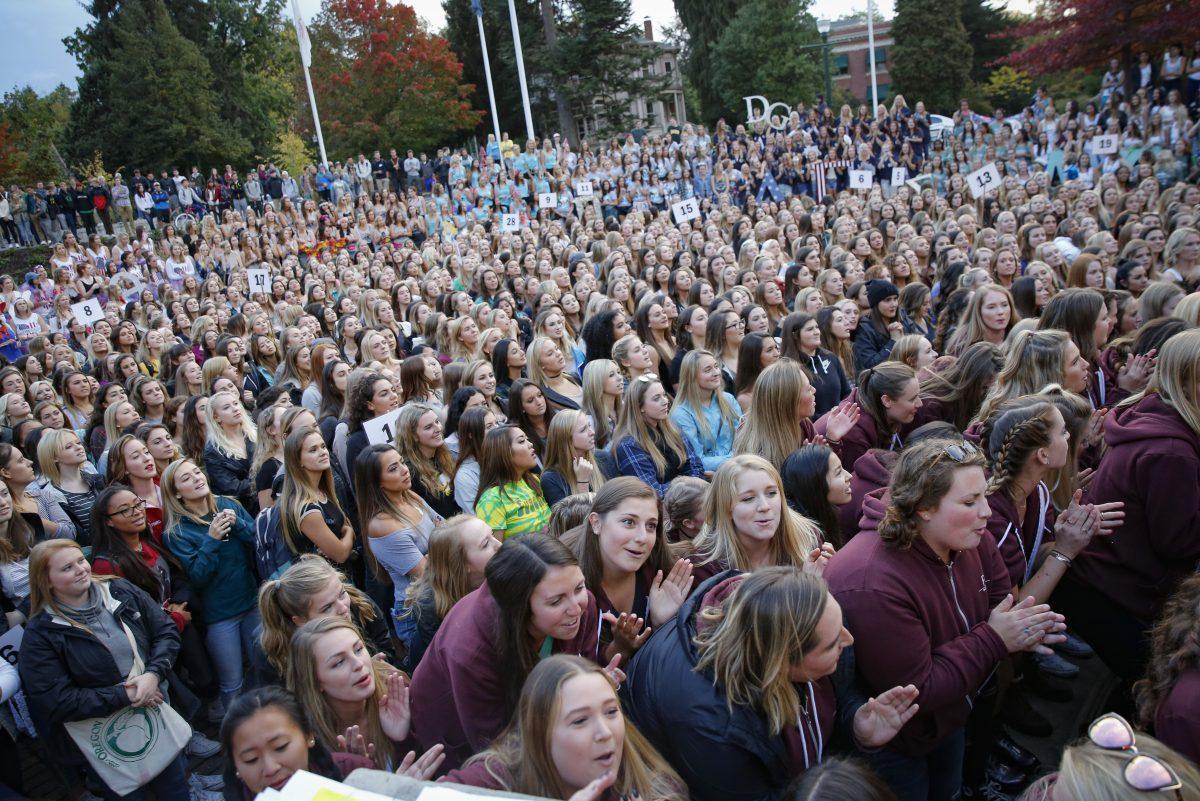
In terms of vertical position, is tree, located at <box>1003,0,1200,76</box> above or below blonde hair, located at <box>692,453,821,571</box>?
above

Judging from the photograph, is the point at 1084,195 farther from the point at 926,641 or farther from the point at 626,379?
the point at 926,641

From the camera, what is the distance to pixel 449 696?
305 cm

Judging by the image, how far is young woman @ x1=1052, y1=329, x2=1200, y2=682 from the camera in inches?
130

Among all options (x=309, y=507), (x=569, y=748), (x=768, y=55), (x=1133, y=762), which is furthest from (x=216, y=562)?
(x=768, y=55)

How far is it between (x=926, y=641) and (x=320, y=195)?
2485cm

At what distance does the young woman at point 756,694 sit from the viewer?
2.43 m

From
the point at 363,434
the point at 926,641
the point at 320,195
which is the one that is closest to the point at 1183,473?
the point at 926,641

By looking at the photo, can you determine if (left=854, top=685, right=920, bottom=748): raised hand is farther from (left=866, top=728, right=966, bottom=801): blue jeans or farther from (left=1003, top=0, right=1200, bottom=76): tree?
(left=1003, top=0, right=1200, bottom=76): tree

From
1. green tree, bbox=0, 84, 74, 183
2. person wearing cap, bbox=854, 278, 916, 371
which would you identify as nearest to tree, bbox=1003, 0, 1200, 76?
person wearing cap, bbox=854, 278, 916, 371

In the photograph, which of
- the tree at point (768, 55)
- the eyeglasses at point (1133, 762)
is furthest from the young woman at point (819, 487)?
the tree at point (768, 55)

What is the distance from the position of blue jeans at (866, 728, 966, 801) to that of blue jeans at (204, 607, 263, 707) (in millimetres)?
3564

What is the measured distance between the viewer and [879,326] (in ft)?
Result: 24.9

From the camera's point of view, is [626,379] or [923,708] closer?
[923,708]

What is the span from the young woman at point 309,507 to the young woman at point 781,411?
2.39m
